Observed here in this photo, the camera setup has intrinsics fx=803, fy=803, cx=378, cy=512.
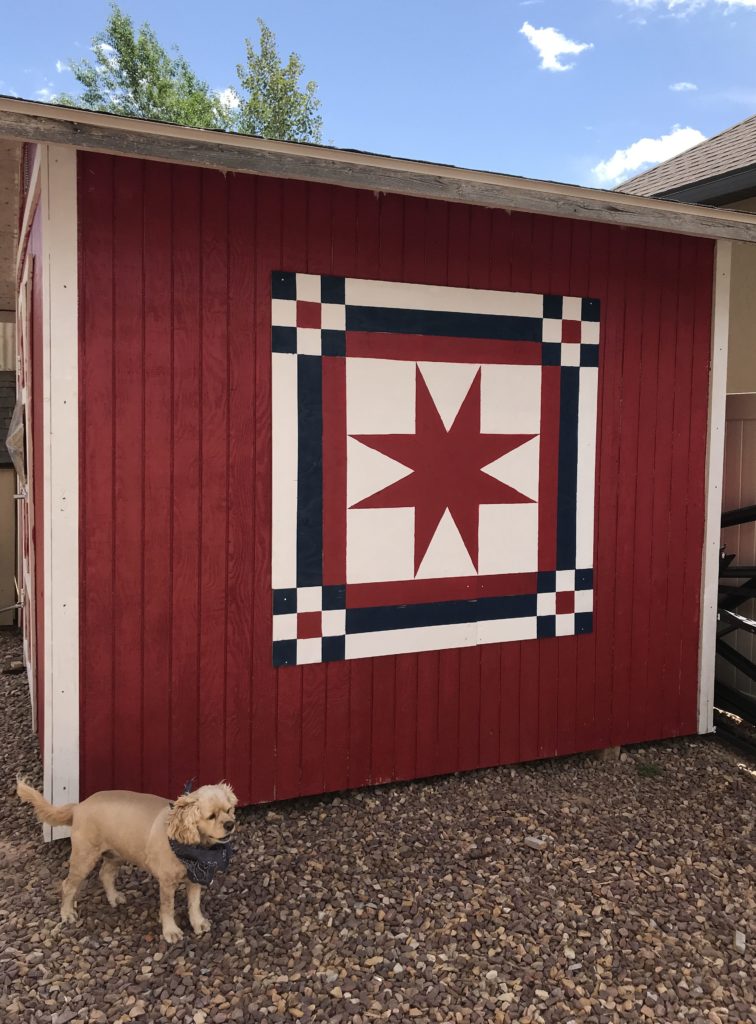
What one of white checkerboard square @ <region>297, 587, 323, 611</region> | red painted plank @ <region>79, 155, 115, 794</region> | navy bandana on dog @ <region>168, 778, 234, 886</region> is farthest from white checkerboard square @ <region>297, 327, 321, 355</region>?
navy bandana on dog @ <region>168, 778, 234, 886</region>

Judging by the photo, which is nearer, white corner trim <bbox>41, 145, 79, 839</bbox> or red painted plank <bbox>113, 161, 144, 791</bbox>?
white corner trim <bbox>41, 145, 79, 839</bbox>

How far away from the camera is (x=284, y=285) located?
135 inches

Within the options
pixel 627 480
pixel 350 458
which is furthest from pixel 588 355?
pixel 350 458

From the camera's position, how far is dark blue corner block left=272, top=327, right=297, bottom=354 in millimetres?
3436

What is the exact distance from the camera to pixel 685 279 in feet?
14.0

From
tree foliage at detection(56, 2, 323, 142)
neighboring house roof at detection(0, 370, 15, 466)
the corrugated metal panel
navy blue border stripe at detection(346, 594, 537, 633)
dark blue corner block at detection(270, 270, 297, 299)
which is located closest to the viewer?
dark blue corner block at detection(270, 270, 297, 299)

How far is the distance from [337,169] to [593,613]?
250 cm

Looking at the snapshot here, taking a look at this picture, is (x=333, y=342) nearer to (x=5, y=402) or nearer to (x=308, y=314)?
(x=308, y=314)

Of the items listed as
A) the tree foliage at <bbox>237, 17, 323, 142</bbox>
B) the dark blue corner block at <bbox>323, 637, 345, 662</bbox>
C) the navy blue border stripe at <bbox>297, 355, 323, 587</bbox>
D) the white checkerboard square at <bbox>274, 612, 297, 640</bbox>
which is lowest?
the dark blue corner block at <bbox>323, 637, 345, 662</bbox>

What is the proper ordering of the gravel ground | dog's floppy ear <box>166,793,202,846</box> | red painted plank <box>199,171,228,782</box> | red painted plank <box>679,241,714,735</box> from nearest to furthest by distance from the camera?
the gravel ground
dog's floppy ear <box>166,793,202,846</box>
red painted plank <box>199,171,228,782</box>
red painted plank <box>679,241,714,735</box>

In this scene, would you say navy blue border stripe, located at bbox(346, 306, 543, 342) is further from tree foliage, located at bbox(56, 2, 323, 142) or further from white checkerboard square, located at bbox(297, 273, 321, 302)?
tree foliage, located at bbox(56, 2, 323, 142)

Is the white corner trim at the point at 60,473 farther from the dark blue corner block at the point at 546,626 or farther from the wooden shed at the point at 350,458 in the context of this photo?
the dark blue corner block at the point at 546,626

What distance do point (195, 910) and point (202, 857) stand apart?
1.04ft

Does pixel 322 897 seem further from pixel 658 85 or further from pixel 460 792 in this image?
pixel 658 85
